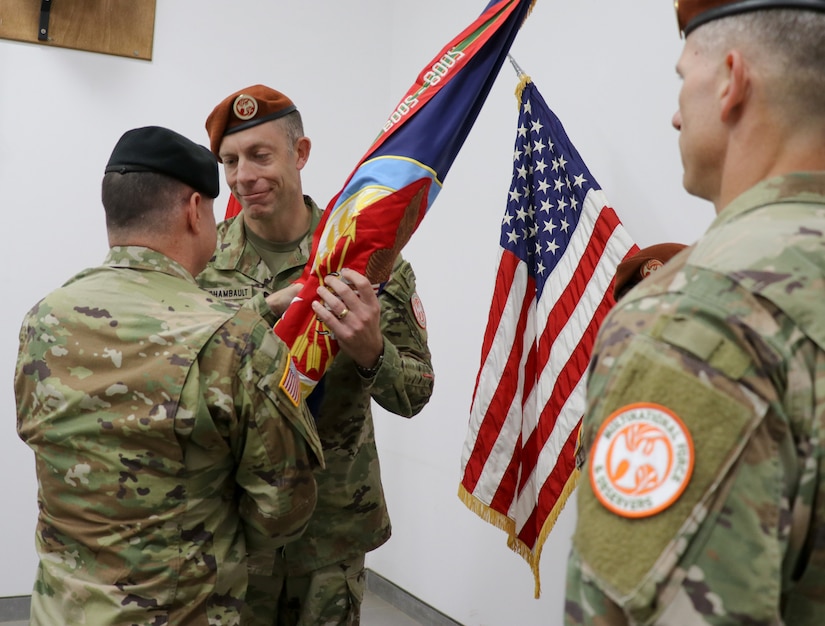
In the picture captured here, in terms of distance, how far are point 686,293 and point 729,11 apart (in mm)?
325

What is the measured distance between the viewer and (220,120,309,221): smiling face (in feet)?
7.11

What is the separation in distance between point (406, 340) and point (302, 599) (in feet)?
2.23

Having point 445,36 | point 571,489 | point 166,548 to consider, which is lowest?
point 571,489

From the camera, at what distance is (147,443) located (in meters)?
1.43

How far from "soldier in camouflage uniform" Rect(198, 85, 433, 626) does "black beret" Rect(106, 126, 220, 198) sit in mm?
391

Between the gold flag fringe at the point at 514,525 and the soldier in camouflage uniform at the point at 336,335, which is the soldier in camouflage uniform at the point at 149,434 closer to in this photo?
the soldier in camouflage uniform at the point at 336,335

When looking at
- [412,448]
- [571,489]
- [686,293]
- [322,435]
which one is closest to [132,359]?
[322,435]

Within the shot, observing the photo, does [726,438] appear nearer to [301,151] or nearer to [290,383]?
[290,383]

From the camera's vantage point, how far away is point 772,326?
0.74 meters

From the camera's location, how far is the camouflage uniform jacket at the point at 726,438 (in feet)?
2.29

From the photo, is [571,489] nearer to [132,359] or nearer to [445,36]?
[132,359]

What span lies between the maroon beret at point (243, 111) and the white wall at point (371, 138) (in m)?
1.17

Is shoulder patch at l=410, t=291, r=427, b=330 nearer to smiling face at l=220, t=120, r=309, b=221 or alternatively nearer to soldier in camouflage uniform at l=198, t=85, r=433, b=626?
soldier in camouflage uniform at l=198, t=85, r=433, b=626

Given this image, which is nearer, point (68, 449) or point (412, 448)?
point (68, 449)
